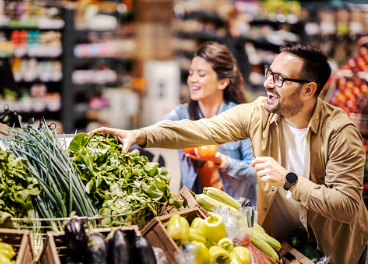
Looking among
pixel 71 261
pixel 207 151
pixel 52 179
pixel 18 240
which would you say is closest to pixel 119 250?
pixel 71 261

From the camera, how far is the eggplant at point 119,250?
1.36m

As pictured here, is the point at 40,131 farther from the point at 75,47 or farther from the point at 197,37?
the point at 197,37

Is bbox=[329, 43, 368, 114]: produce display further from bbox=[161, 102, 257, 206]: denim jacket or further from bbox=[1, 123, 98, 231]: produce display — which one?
bbox=[1, 123, 98, 231]: produce display

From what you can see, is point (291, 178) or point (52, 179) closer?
point (52, 179)

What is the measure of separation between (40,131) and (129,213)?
64 centimetres

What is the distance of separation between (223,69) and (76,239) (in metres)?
2.08

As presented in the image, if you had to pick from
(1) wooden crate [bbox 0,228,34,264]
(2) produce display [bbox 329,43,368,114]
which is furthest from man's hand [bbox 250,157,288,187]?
(2) produce display [bbox 329,43,368,114]

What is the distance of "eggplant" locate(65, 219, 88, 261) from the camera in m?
1.37

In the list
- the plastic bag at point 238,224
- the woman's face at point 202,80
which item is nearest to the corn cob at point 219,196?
the plastic bag at point 238,224

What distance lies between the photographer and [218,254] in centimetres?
155

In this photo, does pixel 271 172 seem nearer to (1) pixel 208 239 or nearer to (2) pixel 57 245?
(1) pixel 208 239

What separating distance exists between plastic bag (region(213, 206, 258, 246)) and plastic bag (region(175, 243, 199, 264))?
28 cm

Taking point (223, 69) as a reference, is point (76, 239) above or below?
below

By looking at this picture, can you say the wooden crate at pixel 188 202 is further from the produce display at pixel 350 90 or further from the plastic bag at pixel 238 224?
the produce display at pixel 350 90
